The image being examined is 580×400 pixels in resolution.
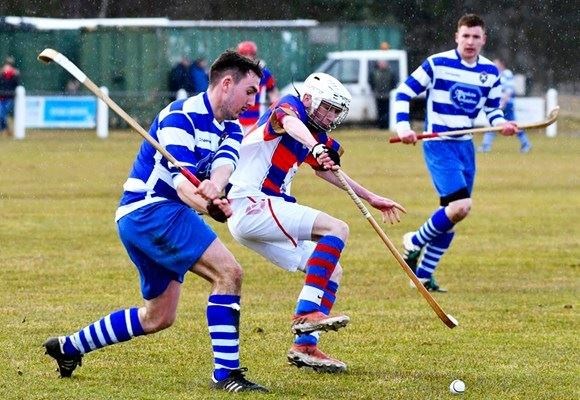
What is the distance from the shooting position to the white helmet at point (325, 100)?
8281 millimetres

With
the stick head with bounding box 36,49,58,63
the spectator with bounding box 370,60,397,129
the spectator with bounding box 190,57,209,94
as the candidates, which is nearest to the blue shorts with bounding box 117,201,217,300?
the stick head with bounding box 36,49,58,63

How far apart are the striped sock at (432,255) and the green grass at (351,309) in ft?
0.68

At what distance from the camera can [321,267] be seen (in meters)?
8.20

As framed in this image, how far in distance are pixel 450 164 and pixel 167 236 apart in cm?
506

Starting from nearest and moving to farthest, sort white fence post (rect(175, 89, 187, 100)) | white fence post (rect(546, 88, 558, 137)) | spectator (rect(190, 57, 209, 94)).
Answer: white fence post (rect(175, 89, 187, 100)) < spectator (rect(190, 57, 209, 94)) < white fence post (rect(546, 88, 558, 137))

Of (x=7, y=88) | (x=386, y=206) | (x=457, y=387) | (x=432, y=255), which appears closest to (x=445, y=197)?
(x=432, y=255)

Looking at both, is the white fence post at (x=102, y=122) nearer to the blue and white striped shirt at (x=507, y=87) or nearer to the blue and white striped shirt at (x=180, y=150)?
the blue and white striped shirt at (x=507, y=87)

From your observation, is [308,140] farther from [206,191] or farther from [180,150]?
[206,191]

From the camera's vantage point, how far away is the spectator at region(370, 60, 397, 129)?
133 ft

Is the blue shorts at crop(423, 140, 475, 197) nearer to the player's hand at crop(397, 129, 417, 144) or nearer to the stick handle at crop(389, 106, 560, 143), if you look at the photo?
the stick handle at crop(389, 106, 560, 143)

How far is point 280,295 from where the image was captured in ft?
37.3

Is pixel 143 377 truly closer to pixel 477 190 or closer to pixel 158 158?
pixel 158 158

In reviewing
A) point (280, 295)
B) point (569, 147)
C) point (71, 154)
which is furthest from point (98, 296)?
point (569, 147)

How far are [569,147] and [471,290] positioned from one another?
2343 centimetres
